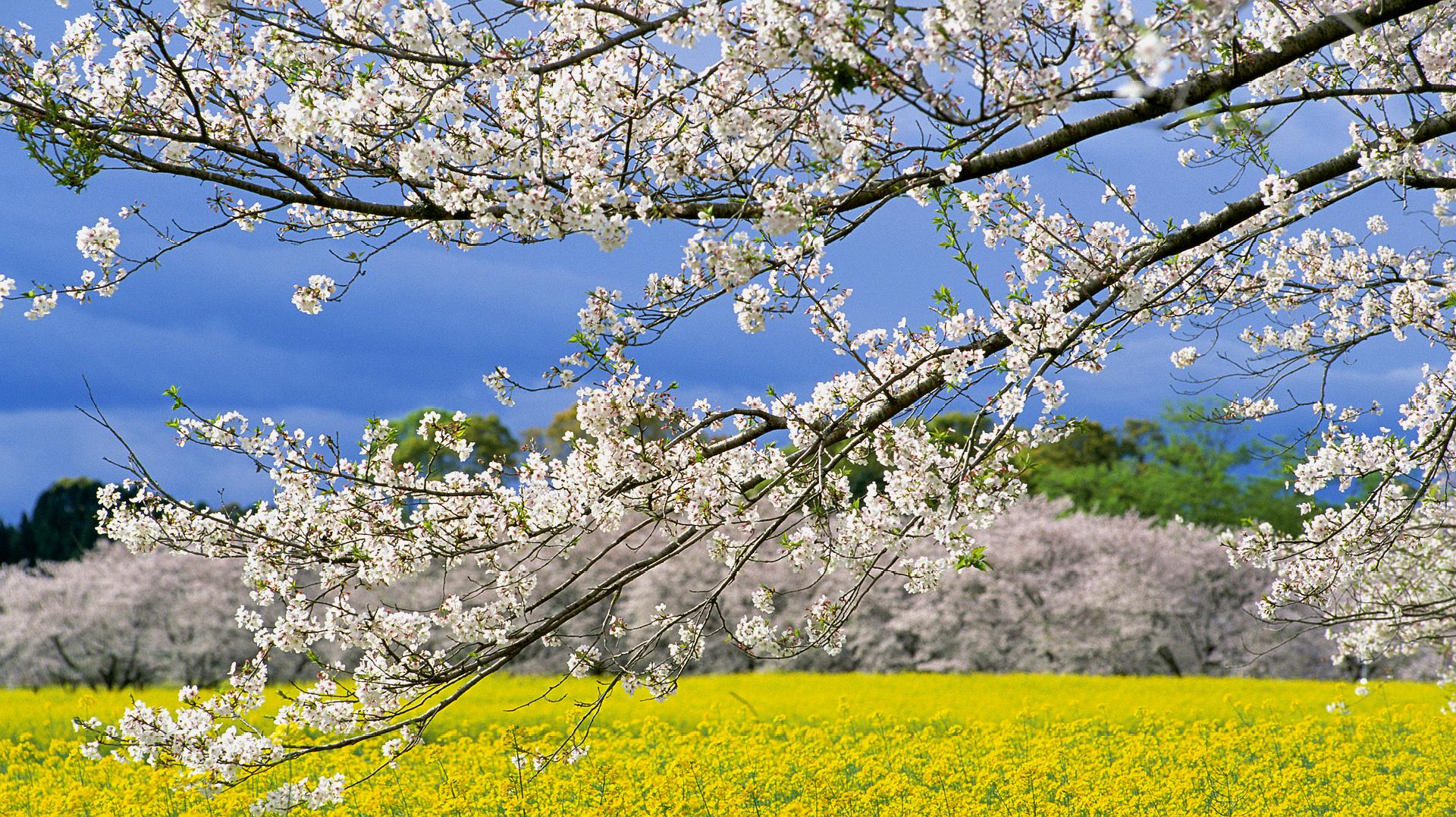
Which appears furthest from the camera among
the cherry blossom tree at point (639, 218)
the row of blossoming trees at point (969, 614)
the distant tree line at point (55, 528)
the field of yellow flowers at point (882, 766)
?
the distant tree line at point (55, 528)

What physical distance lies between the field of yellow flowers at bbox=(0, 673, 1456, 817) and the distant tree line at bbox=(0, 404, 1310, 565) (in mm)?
12789

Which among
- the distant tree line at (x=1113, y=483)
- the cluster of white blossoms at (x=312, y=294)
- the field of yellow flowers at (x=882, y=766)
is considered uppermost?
the distant tree line at (x=1113, y=483)

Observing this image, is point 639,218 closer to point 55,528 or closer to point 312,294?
point 312,294

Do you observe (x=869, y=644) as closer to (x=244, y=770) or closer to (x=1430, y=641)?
(x=1430, y=641)

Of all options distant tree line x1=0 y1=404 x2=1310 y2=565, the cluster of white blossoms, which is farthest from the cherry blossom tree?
distant tree line x1=0 y1=404 x2=1310 y2=565

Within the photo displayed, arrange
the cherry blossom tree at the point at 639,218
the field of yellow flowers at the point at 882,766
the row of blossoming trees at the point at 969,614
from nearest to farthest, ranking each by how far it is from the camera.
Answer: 1. the cherry blossom tree at the point at 639,218
2. the field of yellow flowers at the point at 882,766
3. the row of blossoming trees at the point at 969,614

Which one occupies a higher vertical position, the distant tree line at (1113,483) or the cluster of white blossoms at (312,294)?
the distant tree line at (1113,483)

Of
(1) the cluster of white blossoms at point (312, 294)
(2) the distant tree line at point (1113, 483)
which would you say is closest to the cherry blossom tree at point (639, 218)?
(1) the cluster of white blossoms at point (312, 294)

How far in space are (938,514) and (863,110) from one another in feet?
5.74

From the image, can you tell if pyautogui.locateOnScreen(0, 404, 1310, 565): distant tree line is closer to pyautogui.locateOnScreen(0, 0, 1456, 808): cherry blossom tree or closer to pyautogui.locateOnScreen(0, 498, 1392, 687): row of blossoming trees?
pyautogui.locateOnScreen(0, 498, 1392, 687): row of blossoming trees

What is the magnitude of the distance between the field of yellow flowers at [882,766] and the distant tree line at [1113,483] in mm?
12789

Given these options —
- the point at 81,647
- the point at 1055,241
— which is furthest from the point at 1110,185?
the point at 81,647

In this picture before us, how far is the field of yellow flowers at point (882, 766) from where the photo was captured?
8.44 metres

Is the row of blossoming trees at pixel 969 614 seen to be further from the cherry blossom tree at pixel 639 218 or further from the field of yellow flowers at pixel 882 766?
the cherry blossom tree at pixel 639 218
